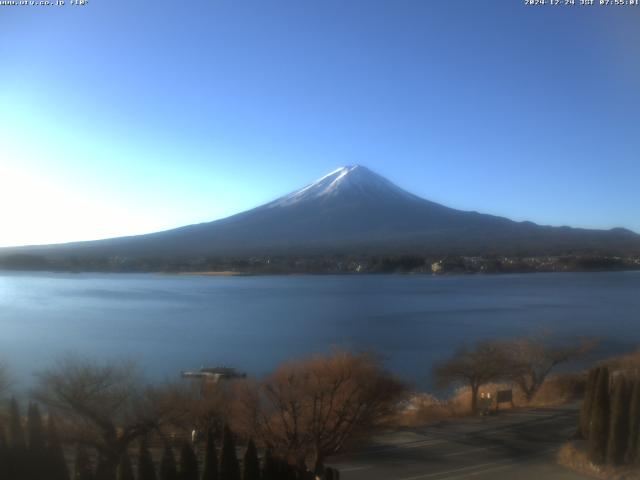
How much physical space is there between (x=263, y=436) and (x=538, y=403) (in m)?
4.23

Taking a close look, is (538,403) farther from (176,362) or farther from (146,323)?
(146,323)

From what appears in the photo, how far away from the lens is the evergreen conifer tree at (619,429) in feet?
15.1

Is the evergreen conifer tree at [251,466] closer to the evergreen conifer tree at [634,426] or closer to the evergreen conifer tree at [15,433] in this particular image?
the evergreen conifer tree at [15,433]

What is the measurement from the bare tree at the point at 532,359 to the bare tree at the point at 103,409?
4776 mm

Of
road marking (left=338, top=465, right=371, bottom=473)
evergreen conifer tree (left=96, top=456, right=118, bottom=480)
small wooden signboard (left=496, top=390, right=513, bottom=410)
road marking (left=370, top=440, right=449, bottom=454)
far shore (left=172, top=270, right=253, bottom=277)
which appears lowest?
small wooden signboard (left=496, top=390, right=513, bottom=410)

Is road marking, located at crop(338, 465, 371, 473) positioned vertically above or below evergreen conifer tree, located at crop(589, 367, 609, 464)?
below

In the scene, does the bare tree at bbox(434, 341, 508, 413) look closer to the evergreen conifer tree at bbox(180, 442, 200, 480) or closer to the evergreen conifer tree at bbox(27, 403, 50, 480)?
the evergreen conifer tree at bbox(180, 442, 200, 480)

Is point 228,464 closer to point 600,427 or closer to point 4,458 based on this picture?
point 4,458

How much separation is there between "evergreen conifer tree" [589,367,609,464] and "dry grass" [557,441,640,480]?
77mm

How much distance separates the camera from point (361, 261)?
31312 millimetres

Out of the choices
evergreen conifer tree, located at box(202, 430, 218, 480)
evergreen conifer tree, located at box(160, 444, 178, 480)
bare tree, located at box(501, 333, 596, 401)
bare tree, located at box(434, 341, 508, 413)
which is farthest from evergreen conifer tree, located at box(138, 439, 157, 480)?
bare tree, located at box(501, 333, 596, 401)


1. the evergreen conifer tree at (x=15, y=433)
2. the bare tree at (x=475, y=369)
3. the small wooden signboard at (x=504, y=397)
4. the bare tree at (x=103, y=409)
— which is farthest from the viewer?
the bare tree at (x=475, y=369)

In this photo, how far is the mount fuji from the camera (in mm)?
35719

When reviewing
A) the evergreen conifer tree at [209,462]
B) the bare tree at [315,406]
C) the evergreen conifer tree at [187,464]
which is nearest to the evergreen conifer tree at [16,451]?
→ the evergreen conifer tree at [187,464]
